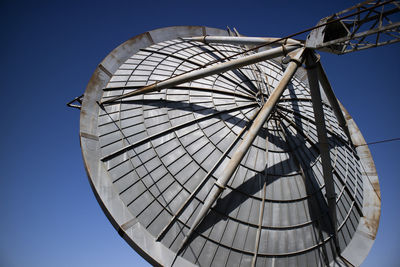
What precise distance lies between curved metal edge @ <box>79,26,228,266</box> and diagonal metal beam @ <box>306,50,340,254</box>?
10262mm

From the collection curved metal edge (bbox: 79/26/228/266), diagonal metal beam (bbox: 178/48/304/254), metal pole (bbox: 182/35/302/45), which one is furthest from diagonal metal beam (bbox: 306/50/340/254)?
curved metal edge (bbox: 79/26/228/266)

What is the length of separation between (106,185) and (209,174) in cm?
651

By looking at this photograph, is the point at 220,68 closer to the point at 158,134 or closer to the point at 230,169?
the point at 158,134

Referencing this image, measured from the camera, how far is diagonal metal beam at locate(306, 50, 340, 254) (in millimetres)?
Result: 14445

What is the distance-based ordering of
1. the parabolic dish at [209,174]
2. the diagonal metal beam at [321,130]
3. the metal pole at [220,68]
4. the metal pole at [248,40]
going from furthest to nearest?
the metal pole at [248,40] < the metal pole at [220,68] < the diagonal metal beam at [321,130] < the parabolic dish at [209,174]

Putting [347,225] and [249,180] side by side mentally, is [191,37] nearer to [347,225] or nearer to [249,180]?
[249,180]

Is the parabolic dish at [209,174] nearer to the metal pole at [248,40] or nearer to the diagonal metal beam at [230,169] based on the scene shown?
the diagonal metal beam at [230,169]

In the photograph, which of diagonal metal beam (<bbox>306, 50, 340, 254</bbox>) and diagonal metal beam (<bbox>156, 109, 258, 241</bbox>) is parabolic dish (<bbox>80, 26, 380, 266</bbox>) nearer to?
diagonal metal beam (<bbox>156, 109, 258, 241</bbox>)

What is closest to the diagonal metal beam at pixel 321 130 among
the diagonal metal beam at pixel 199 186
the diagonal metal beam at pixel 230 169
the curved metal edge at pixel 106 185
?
the diagonal metal beam at pixel 230 169

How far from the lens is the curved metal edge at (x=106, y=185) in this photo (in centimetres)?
1312

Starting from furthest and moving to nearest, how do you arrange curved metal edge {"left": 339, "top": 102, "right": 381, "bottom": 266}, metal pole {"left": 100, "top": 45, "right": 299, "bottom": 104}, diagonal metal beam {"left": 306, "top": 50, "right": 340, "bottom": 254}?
curved metal edge {"left": 339, "top": 102, "right": 381, "bottom": 266} → metal pole {"left": 100, "top": 45, "right": 299, "bottom": 104} → diagonal metal beam {"left": 306, "top": 50, "right": 340, "bottom": 254}

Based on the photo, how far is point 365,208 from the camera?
20375mm

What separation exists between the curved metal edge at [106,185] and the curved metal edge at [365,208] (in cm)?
1307

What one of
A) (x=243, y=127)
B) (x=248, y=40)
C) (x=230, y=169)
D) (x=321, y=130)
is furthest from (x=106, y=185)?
(x=248, y=40)
